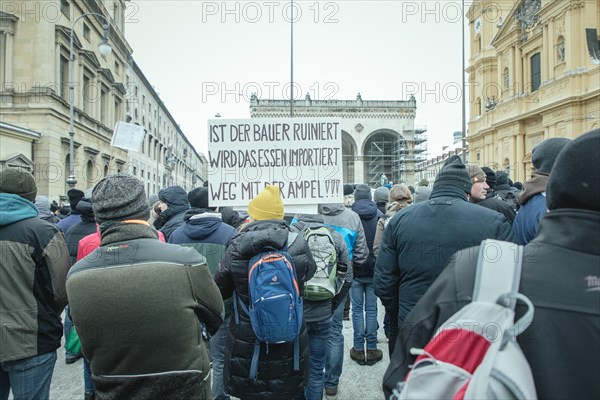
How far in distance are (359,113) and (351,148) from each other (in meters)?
4.28

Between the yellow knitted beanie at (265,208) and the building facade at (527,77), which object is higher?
the building facade at (527,77)

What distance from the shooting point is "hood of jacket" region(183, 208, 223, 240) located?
3.84 m

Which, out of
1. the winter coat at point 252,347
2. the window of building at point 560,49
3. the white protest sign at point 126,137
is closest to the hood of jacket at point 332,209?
the winter coat at point 252,347

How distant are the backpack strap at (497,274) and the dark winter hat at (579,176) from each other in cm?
21

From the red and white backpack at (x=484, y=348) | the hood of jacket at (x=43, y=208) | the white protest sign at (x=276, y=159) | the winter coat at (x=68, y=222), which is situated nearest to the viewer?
the red and white backpack at (x=484, y=348)

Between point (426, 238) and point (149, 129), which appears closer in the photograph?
point (426, 238)

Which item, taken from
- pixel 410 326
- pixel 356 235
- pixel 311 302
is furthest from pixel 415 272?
pixel 410 326

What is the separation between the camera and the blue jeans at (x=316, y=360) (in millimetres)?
3516

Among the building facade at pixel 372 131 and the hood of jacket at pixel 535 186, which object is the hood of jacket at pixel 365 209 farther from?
the building facade at pixel 372 131

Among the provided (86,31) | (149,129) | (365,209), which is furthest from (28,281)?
(149,129)

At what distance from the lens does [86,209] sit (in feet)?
15.4

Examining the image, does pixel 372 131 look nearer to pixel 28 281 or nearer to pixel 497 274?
pixel 28 281

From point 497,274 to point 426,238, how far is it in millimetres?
1798

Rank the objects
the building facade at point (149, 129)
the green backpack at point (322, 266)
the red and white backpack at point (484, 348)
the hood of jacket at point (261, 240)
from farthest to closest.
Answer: the building facade at point (149, 129) → the green backpack at point (322, 266) → the hood of jacket at point (261, 240) → the red and white backpack at point (484, 348)
